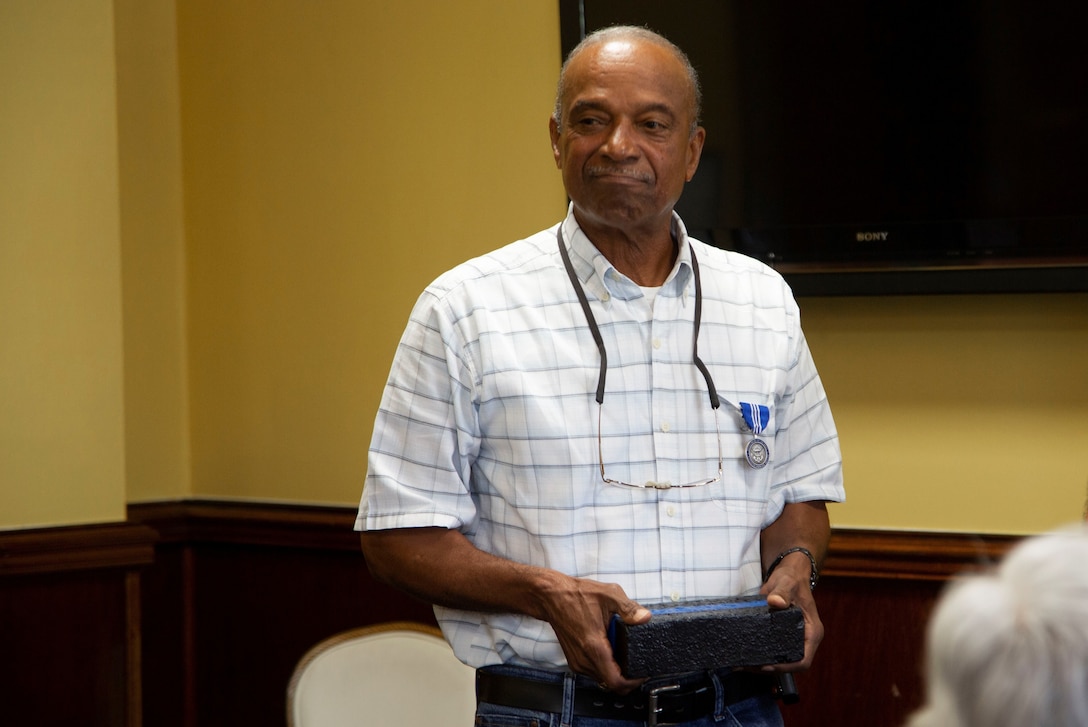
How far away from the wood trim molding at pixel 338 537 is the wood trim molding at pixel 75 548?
1.30 ft

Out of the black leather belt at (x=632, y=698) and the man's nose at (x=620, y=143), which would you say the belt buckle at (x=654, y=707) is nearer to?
the black leather belt at (x=632, y=698)

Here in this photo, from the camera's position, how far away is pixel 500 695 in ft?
6.37

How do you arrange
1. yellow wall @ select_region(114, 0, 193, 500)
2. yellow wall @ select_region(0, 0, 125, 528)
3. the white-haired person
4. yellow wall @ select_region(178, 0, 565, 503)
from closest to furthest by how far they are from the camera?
the white-haired person → yellow wall @ select_region(0, 0, 125, 528) → yellow wall @ select_region(178, 0, 565, 503) → yellow wall @ select_region(114, 0, 193, 500)

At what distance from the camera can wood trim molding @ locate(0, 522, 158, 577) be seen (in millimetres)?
3254

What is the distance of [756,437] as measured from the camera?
6.75ft

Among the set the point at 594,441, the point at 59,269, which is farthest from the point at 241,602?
the point at 594,441

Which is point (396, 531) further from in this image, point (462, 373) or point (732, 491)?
point (732, 491)

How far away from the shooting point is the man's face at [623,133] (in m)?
2.05

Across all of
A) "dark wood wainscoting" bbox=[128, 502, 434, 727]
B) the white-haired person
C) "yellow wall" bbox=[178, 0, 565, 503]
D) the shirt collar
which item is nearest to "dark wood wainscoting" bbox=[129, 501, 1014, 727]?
"dark wood wainscoting" bbox=[128, 502, 434, 727]

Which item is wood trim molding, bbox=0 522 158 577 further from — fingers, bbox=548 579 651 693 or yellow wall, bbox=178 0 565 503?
fingers, bbox=548 579 651 693

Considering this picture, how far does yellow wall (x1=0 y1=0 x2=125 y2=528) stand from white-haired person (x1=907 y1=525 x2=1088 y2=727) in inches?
112


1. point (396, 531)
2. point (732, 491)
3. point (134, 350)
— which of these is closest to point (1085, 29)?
point (732, 491)

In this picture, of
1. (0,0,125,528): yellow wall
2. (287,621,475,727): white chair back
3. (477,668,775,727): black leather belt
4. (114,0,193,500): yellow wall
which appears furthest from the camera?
(114,0,193,500): yellow wall

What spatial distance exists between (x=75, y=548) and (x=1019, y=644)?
2.92 metres
